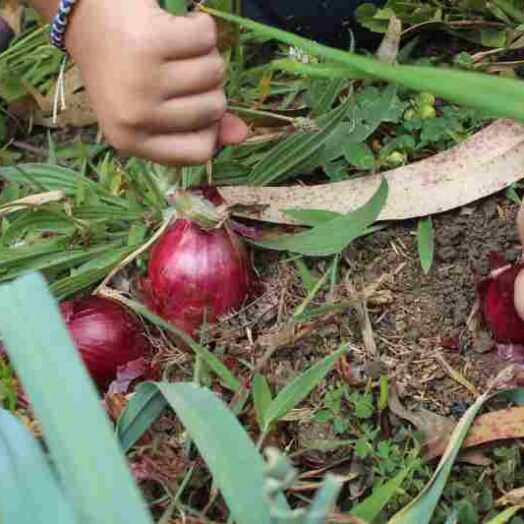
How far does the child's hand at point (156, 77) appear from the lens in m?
0.97

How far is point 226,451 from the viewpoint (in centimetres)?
69

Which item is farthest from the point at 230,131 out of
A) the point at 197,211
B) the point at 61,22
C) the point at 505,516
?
the point at 505,516

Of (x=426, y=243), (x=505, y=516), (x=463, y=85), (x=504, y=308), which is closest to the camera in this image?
(x=463, y=85)

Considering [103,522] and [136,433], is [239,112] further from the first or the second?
[103,522]

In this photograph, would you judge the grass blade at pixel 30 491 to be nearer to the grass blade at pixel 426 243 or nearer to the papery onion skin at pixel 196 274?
the papery onion skin at pixel 196 274

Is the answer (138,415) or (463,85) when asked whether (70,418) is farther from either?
(138,415)

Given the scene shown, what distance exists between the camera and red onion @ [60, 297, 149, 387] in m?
1.09

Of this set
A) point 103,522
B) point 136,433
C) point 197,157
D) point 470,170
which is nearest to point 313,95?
point 470,170

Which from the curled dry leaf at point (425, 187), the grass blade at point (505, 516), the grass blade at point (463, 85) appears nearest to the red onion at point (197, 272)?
the curled dry leaf at point (425, 187)

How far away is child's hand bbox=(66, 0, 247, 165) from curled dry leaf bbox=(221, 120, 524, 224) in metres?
0.17

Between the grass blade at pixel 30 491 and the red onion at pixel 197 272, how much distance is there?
0.38 metres

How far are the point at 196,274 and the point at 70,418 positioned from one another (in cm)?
47

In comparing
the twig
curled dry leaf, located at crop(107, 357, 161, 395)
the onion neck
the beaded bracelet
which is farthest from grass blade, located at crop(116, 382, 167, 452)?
the beaded bracelet

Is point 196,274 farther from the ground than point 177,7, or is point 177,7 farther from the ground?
point 177,7
